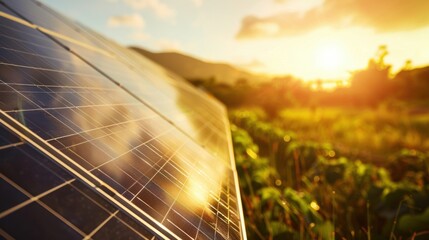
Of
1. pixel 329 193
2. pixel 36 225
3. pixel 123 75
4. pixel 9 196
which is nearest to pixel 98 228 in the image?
pixel 36 225

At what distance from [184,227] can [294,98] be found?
35.7 meters

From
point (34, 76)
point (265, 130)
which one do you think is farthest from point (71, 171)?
point (265, 130)

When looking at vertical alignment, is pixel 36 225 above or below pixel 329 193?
above

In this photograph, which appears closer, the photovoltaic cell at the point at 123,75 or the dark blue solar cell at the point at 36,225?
the dark blue solar cell at the point at 36,225

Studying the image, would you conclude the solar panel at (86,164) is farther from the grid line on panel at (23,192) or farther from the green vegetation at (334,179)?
the green vegetation at (334,179)

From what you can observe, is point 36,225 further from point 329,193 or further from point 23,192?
point 329,193

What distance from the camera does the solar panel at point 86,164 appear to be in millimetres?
2021

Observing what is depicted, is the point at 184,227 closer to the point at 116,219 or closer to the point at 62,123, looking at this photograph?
the point at 116,219

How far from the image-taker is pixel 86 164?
9.20 ft

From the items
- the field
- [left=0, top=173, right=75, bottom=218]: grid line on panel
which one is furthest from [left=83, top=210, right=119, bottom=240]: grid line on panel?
the field

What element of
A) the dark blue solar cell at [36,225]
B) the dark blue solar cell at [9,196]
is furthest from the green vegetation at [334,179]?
the dark blue solar cell at [9,196]

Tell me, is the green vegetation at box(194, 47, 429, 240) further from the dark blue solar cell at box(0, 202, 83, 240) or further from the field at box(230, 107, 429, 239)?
the dark blue solar cell at box(0, 202, 83, 240)

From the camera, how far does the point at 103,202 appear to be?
243 centimetres

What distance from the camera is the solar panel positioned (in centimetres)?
202
